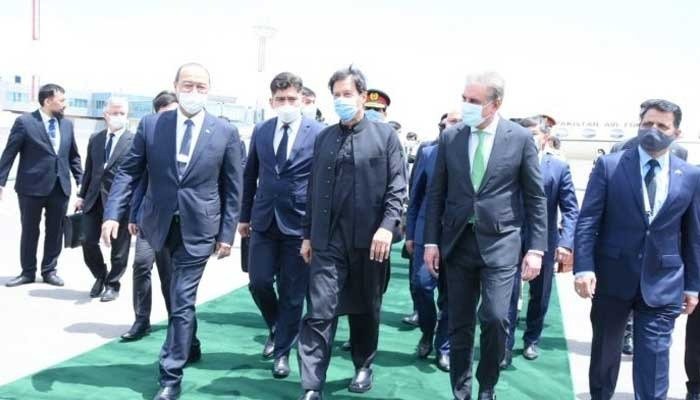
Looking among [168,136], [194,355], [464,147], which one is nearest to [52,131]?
[168,136]

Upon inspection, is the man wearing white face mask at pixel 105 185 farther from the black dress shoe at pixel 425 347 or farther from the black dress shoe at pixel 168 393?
the black dress shoe at pixel 425 347

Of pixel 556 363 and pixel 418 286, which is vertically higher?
pixel 418 286

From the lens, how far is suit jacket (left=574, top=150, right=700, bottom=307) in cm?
350

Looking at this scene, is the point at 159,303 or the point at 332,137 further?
the point at 159,303

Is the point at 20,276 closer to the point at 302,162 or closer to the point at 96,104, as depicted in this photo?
the point at 302,162

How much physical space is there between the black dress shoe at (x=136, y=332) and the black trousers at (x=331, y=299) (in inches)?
76.0

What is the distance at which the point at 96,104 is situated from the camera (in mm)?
80938

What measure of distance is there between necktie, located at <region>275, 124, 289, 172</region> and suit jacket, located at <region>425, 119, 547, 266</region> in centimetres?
126

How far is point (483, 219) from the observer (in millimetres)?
3689

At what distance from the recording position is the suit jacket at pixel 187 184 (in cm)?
416

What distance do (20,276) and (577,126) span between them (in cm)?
5309

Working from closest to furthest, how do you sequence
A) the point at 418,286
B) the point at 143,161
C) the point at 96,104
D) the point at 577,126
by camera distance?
the point at 143,161 < the point at 418,286 < the point at 577,126 < the point at 96,104

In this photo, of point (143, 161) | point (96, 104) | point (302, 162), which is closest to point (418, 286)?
point (302, 162)

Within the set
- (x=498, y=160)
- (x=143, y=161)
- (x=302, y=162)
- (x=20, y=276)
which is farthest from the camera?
(x=20, y=276)
